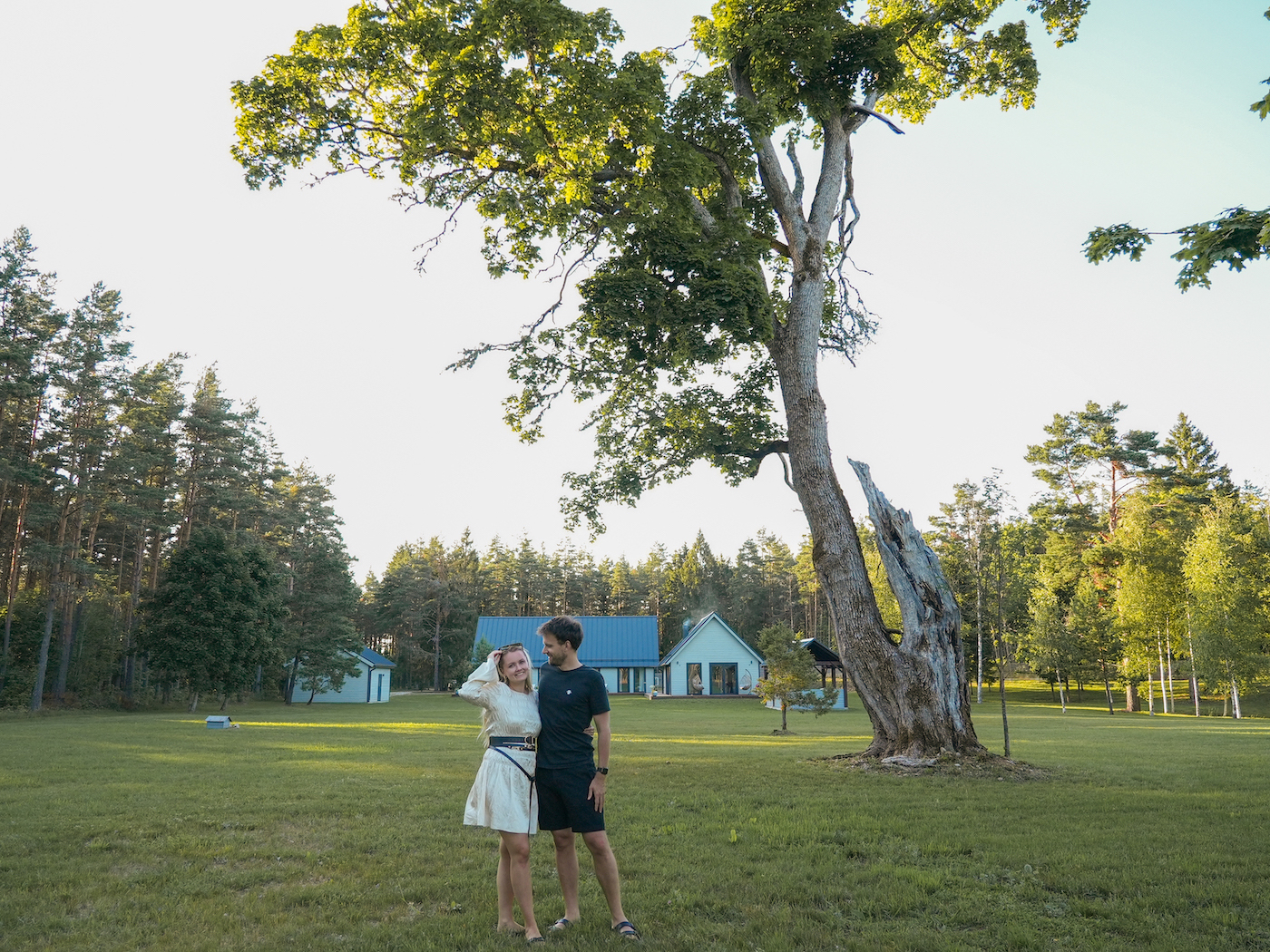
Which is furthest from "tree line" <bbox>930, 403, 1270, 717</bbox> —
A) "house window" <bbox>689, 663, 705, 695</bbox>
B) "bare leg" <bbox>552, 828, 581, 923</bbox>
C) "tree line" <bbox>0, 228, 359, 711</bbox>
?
"tree line" <bbox>0, 228, 359, 711</bbox>

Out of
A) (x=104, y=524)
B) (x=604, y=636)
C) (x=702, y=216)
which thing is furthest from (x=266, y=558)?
(x=604, y=636)

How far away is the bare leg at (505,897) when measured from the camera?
14.6 ft

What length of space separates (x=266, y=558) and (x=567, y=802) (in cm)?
3040

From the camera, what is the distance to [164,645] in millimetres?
27797

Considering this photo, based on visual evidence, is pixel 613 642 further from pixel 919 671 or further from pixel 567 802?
pixel 567 802

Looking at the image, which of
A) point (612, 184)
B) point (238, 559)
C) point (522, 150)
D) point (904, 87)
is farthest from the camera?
point (238, 559)

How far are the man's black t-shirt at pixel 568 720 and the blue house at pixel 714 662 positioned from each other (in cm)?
4717

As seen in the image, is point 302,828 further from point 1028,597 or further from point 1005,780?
point 1028,597

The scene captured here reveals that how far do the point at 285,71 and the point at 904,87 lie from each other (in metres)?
11.4

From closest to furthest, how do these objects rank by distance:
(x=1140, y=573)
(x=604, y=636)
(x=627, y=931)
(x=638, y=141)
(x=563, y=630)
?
(x=627, y=931) < (x=563, y=630) < (x=638, y=141) < (x=1140, y=573) < (x=604, y=636)

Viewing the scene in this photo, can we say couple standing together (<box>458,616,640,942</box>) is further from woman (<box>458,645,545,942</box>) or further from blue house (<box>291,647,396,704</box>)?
blue house (<box>291,647,396,704</box>)

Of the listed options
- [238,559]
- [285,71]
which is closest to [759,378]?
[285,71]

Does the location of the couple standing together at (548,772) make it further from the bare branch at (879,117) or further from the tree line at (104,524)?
the tree line at (104,524)

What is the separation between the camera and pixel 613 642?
5597 cm
